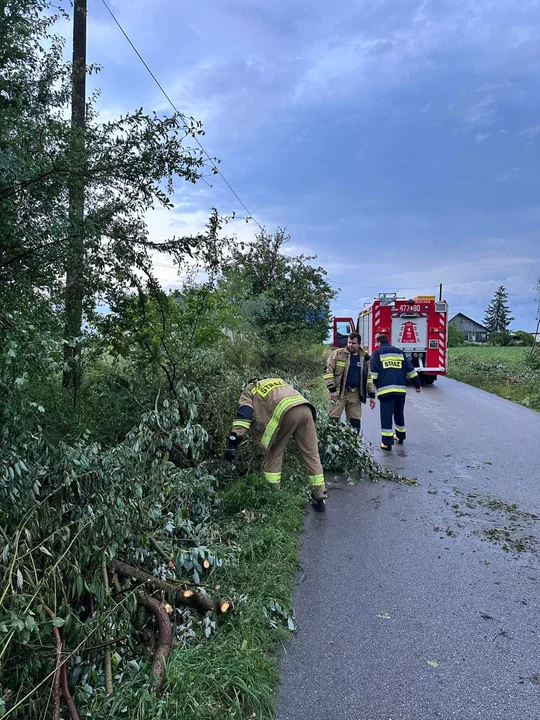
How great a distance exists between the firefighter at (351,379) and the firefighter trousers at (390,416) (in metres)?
0.36

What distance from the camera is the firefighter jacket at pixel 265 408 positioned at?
444cm

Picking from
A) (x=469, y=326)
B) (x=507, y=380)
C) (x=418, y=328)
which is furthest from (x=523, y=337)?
(x=469, y=326)

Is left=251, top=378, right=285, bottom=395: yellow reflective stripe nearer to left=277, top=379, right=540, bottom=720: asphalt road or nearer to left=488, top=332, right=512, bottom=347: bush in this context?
left=277, top=379, right=540, bottom=720: asphalt road

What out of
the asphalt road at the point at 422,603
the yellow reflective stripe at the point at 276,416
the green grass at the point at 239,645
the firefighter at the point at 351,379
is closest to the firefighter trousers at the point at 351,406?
the firefighter at the point at 351,379

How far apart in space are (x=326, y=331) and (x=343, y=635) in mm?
17980

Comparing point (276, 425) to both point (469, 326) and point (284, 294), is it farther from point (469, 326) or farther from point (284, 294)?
point (469, 326)

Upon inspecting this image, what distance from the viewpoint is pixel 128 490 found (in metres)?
2.96

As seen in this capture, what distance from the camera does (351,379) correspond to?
7.59 meters

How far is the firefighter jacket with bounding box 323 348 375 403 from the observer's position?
7547 mm

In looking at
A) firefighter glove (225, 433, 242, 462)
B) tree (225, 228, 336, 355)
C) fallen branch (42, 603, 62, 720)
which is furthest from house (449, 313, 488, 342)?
fallen branch (42, 603, 62, 720)

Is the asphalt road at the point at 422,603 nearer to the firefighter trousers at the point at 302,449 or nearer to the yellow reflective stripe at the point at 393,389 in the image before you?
→ the firefighter trousers at the point at 302,449

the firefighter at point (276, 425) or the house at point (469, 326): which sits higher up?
the house at point (469, 326)

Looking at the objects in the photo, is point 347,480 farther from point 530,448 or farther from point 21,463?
point 21,463

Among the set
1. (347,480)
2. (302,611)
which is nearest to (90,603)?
(302,611)
